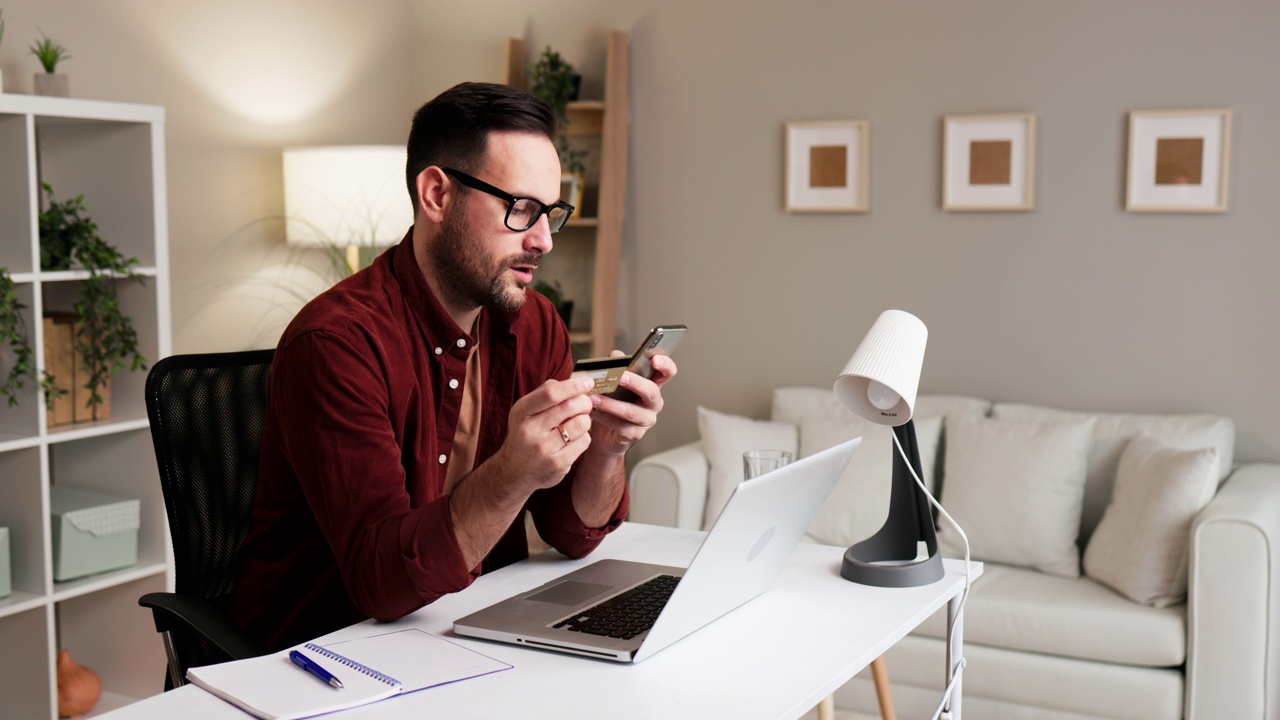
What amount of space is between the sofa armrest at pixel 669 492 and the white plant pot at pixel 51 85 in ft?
5.80

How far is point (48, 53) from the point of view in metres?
2.83

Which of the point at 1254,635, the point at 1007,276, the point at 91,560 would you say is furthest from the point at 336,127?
the point at 1254,635

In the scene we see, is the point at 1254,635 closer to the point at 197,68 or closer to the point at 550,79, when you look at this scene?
the point at 550,79

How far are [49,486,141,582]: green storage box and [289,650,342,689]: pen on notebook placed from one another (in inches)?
68.7

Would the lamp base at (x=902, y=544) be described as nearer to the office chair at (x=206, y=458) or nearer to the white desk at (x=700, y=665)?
the white desk at (x=700, y=665)

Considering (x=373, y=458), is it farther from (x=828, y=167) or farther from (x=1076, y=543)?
(x=828, y=167)

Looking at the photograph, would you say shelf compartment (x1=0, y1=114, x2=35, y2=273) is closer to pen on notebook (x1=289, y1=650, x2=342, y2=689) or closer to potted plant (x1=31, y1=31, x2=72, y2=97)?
potted plant (x1=31, y1=31, x2=72, y2=97)

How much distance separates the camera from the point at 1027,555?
315 cm

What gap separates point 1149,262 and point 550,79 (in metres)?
2.06

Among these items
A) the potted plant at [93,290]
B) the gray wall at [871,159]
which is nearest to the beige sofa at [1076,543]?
the gray wall at [871,159]

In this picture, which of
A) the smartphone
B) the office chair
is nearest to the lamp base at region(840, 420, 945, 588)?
the smartphone

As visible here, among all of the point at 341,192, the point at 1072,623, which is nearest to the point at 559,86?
the point at 341,192

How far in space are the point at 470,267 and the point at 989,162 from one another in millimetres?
2355

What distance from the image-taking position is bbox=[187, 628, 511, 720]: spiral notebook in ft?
3.93
